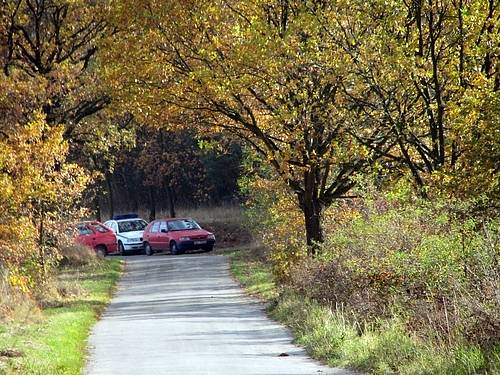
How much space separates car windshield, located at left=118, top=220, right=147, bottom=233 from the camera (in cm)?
5281

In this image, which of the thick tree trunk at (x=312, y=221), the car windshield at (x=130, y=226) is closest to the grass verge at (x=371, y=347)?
the thick tree trunk at (x=312, y=221)

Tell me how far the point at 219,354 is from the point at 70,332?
15.3ft

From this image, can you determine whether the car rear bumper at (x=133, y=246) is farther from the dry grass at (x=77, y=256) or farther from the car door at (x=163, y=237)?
the dry grass at (x=77, y=256)

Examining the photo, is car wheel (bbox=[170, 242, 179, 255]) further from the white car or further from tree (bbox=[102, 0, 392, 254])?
tree (bbox=[102, 0, 392, 254])

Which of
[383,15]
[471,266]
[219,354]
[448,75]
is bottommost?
[219,354]

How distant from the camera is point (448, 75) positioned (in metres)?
20.0

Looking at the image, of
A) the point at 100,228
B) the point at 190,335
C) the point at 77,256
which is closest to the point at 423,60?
the point at 190,335

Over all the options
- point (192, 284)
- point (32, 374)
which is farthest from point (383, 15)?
point (192, 284)

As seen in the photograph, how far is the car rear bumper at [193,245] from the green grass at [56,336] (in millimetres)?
18413

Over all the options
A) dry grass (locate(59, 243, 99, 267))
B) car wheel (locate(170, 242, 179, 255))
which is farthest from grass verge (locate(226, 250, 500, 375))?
car wheel (locate(170, 242, 179, 255))

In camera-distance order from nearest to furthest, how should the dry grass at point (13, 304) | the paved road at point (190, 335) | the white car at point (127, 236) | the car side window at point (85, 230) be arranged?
the paved road at point (190, 335) < the dry grass at point (13, 304) < the car side window at point (85, 230) < the white car at point (127, 236)

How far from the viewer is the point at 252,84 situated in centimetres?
2333

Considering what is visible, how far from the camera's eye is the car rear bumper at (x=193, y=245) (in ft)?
159

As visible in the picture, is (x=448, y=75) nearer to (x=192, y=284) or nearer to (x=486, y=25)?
(x=486, y=25)
